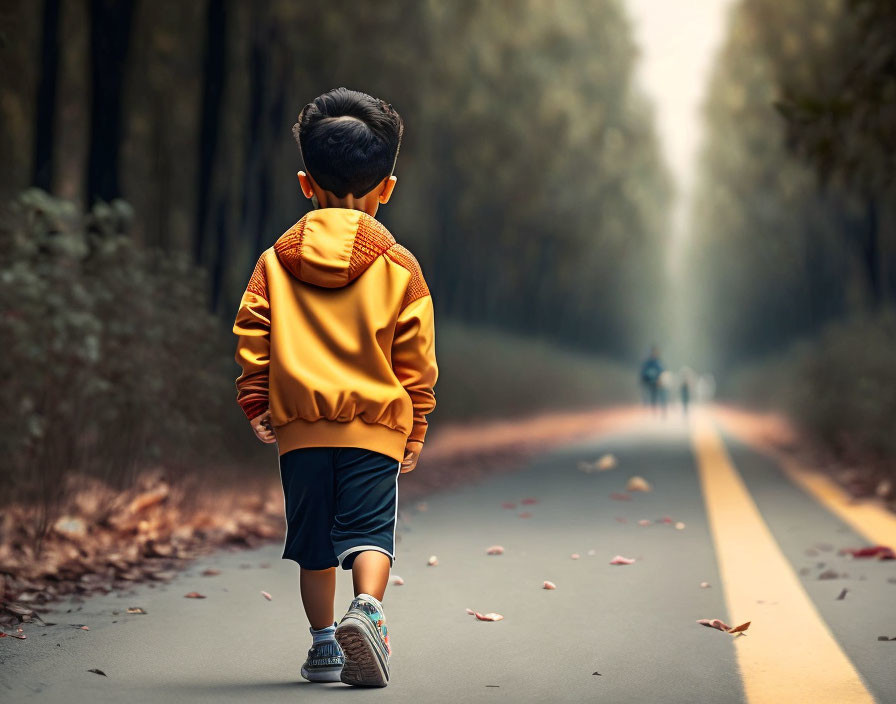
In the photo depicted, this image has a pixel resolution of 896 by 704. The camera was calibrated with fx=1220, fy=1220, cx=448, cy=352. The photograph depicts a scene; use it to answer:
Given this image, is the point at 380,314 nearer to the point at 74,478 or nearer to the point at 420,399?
the point at 420,399

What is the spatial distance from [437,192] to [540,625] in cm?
1980

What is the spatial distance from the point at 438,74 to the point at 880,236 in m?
8.21

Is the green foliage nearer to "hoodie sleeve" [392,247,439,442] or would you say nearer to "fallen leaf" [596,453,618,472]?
"hoodie sleeve" [392,247,439,442]

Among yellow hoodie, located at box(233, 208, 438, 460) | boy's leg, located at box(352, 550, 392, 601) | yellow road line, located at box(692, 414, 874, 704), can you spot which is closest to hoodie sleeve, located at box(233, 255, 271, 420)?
yellow hoodie, located at box(233, 208, 438, 460)

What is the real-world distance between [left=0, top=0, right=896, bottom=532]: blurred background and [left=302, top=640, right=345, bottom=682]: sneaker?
2882 millimetres

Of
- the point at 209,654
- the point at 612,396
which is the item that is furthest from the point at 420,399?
the point at 612,396

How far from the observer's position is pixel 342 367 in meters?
3.99

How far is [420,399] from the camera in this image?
13.5ft

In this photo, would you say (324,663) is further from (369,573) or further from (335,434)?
(335,434)

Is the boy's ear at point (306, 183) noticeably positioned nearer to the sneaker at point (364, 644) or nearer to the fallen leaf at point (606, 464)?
the sneaker at point (364, 644)

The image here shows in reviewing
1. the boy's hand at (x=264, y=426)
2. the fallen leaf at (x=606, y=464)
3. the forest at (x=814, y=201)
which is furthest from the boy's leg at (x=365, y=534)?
the fallen leaf at (x=606, y=464)

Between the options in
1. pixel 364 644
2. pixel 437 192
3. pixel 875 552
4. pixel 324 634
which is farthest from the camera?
pixel 437 192

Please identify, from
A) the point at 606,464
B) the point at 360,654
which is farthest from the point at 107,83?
the point at 360,654

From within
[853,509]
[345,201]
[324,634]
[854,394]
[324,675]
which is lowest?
[324,675]
